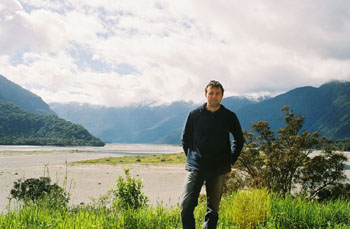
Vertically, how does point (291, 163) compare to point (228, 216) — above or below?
below

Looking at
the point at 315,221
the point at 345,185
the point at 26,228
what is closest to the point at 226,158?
the point at 315,221

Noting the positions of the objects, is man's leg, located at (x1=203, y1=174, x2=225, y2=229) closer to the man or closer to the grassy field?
the man

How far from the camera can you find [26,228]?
364 centimetres

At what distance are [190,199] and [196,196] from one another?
0.32ft

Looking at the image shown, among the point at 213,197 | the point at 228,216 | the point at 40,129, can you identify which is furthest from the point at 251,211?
the point at 40,129

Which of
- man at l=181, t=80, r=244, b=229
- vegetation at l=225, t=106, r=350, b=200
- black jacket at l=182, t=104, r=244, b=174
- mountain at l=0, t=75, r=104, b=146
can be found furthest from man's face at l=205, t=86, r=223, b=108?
mountain at l=0, t=75, r=104, b=146

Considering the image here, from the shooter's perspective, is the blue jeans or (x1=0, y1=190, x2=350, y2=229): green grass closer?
the blue jeans

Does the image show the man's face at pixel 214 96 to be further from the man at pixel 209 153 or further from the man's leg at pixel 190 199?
the man's leg at pixel 190 199

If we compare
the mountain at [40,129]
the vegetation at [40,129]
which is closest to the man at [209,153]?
the vegetation at [40,129]

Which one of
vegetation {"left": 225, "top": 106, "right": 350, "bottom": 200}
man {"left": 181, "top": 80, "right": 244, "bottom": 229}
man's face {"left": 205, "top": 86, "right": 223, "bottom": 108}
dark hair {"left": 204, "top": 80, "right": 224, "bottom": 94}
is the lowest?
vegetation {"left": 225, "top": 106, "right": 350, "bottom": 200}

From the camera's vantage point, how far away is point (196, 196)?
3.82m

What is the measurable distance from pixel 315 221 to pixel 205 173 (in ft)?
7.92

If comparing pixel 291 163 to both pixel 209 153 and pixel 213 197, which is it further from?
pixel 209 153

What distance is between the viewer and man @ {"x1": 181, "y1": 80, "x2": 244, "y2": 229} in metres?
3.84
